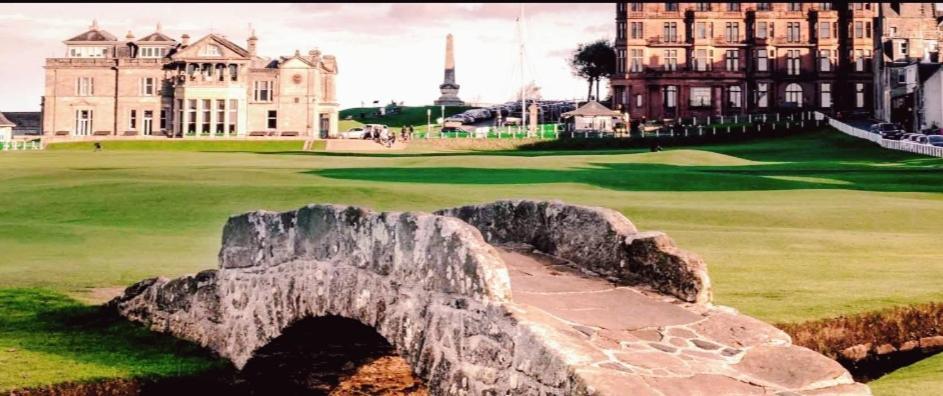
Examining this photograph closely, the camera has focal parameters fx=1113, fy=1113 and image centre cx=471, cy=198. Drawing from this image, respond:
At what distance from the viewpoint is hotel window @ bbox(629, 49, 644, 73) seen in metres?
129

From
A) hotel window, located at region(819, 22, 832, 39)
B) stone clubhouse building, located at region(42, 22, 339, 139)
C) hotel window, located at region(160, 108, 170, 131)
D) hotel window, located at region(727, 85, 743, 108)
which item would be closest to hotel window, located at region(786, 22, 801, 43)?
hotel window, located at region(819, 22, 832, 39)

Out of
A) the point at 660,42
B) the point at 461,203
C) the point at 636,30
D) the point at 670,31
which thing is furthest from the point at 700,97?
the point at 461,203

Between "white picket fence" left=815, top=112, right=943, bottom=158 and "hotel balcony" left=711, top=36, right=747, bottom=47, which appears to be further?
"hotel balcony" left=711, top=36, right=747, bottom=47

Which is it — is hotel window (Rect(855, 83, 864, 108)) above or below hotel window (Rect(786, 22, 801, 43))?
below

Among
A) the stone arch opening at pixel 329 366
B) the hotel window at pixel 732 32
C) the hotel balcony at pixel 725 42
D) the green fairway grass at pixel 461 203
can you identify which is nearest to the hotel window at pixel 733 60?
the hotel balcony at pixel 725 42

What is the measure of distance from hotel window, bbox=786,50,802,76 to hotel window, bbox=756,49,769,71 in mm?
2591

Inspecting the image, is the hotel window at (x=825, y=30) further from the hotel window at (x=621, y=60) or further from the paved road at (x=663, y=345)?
the paved road at (x=663, y=345)

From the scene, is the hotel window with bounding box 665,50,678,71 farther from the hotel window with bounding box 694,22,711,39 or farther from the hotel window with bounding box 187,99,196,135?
the hotel window with bounding box 187,99,196,135

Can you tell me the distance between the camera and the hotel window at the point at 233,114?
126 meters

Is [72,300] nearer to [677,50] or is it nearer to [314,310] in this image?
[314,310]

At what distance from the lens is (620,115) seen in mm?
122812

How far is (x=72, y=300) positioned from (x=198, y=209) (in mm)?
17872

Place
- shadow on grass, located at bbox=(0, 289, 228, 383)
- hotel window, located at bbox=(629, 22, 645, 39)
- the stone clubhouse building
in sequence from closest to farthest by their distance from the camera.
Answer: shadow on grass, located at bbox=(0, 289, 228, 383) < the stone clubhouse building < hotel window, located at bbox=(629, 22, 645, 39)

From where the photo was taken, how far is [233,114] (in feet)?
414
